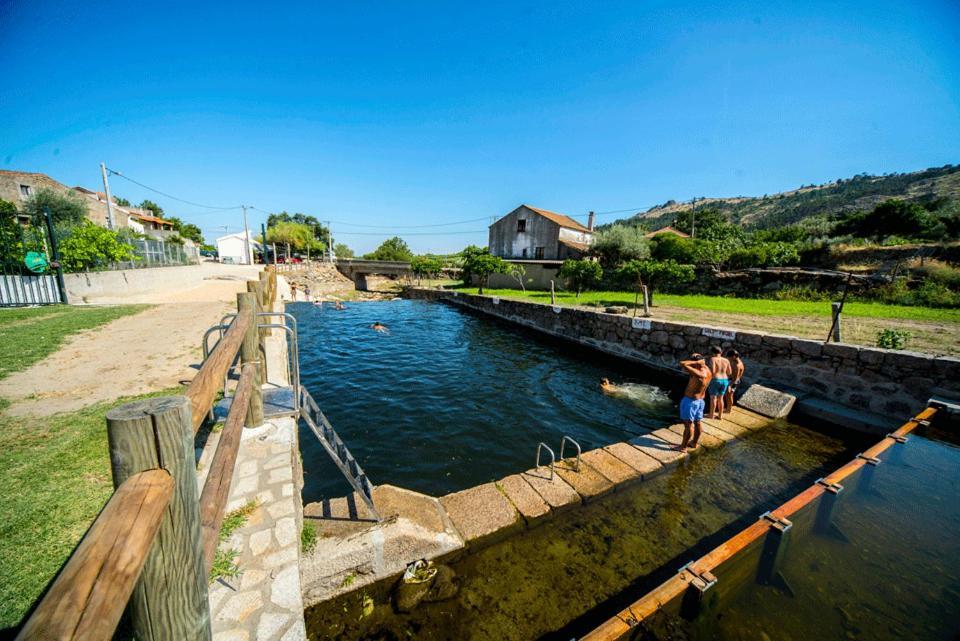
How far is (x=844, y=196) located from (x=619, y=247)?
47.5 meters

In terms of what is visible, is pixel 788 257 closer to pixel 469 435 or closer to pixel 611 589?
pixel 469 435

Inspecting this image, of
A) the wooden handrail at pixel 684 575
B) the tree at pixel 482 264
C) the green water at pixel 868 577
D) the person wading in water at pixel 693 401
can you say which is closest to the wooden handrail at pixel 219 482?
the wooden handrail at pixel 684 575

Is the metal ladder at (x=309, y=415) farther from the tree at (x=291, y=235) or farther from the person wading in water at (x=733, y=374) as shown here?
the tree at (x=291, y=235)

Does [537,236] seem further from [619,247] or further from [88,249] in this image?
[88,249]

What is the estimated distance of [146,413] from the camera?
1072 millimetres

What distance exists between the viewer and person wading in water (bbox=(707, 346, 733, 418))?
717 centimetres

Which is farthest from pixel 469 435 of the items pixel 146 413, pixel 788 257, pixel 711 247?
pixel 711 247

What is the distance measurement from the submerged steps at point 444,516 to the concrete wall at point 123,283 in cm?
1857

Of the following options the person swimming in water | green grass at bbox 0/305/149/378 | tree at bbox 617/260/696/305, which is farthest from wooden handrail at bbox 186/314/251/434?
tree at bbox 617/260/696/305

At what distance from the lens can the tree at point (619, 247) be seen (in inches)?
1232

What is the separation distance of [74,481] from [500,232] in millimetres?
42213

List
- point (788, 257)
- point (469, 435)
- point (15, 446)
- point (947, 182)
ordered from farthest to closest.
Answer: point (947, 182), point (788, 257), point (469, 435), point (15, 446)

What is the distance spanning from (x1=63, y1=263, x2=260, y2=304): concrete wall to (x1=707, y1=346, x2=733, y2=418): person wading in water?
76.2 feet

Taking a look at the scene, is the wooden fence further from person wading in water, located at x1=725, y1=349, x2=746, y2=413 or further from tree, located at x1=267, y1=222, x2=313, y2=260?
tree, located at x1=267, y1=222, x2=313, y2=260
